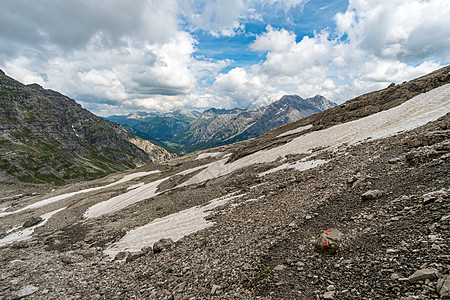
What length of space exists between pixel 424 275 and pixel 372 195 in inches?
256

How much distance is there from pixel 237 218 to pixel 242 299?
8.15 meters

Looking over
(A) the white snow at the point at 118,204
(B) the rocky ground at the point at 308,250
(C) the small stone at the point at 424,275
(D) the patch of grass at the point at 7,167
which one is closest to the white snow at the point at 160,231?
(B) the rocky ground at the point at 308,250

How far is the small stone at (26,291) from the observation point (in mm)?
12742

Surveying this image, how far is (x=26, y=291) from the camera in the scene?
13.1 m

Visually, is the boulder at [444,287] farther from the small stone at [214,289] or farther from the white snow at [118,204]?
the white snow at [118,204]

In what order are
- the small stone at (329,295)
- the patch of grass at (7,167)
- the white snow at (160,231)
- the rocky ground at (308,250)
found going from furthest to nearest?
the patch of grass at (7,167) → the white snow at (160,231) → the rocky ground at (308,250) → the small stone at (329,295)

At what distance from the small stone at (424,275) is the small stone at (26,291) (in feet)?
65.5

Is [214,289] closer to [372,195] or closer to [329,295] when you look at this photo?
[329,295]

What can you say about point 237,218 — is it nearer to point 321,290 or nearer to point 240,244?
point 240,244

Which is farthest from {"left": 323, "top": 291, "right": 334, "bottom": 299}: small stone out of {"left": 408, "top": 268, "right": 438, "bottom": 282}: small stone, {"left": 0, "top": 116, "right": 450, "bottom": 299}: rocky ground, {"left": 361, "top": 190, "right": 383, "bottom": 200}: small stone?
{"left": 361, "top": 190, "right": 383, "bottom": 200}: small stone

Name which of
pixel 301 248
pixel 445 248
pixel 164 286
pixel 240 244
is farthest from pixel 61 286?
pixel 445 248

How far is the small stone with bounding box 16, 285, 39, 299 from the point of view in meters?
12.7

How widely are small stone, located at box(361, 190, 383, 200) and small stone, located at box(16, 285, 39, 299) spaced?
70.4 feet

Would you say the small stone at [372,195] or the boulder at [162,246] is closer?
the small stone at [372,195]
